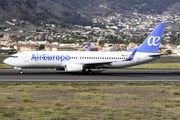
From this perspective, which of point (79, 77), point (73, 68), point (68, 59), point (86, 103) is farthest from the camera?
point (68, 59)

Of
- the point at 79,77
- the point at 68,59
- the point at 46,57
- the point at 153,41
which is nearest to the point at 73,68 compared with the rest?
the point at 79,77

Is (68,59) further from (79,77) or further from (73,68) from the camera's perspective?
(79,77)

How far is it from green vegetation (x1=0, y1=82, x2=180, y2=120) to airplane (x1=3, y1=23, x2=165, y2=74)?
12943mm

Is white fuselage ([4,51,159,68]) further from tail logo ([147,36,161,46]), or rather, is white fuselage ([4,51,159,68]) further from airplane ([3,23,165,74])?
tail logo ([147,36,161,46])

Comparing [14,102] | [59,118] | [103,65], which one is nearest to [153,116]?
[59,118]

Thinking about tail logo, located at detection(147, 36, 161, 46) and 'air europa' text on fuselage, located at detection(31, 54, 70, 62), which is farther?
tail logo, located at detection(147, 36, 161, 46)

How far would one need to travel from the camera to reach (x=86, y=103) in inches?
794

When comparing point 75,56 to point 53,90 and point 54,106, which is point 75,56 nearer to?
point 53,90

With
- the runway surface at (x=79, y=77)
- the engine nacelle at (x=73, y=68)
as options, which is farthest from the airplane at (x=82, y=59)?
the runway surface at (x=79, y=77)

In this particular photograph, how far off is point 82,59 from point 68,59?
2090 mm

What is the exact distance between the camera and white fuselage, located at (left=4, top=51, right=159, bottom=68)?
3969 centimetres

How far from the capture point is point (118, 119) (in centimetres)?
1603

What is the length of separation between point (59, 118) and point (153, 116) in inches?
223

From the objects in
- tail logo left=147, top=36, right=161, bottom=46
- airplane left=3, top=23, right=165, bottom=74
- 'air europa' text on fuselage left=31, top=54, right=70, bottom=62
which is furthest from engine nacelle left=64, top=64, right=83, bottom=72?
tail logo left=147, top=36, right=161, bottom=46
